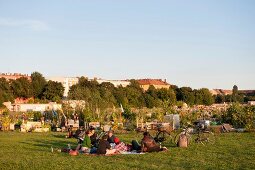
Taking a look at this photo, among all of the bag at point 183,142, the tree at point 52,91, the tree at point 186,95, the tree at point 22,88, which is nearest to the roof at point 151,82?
the tree at point 186,95

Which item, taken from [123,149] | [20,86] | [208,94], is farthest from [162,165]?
[208,94]

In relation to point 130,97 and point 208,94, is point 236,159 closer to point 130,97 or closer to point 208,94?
point 130,97

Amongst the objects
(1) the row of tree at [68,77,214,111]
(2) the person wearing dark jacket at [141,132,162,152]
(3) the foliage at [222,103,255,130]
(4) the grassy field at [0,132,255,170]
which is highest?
(1) the row of tree at [68,77,214,111]

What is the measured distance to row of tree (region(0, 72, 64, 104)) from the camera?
344ft

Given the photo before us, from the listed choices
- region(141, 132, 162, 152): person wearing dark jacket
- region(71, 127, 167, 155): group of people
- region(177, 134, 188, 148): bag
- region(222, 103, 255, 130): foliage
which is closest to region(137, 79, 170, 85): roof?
region(222, 103, 255, 130): foliage

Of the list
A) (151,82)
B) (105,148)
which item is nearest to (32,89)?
(151,82)

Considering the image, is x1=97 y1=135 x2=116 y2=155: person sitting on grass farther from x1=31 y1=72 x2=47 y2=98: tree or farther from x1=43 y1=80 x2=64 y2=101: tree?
x1=31 y1=72 x2=47 y2=98: tree

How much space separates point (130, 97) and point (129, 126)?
86941 millimetres

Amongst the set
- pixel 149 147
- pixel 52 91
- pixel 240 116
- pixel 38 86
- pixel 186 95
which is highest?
pixel 38 86

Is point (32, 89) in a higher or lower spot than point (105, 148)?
higher

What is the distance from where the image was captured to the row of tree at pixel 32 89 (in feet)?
344

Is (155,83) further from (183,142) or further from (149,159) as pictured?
(149,159)

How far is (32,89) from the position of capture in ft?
363

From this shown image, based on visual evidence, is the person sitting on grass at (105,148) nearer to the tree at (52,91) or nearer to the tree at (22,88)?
the tree at (52,91)
